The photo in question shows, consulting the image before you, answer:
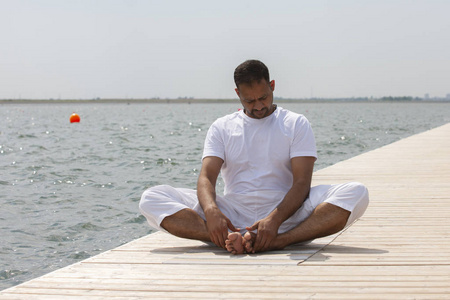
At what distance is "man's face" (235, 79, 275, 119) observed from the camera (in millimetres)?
3975

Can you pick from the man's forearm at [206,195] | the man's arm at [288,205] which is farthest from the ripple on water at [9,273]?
the man's arm at [288,205]

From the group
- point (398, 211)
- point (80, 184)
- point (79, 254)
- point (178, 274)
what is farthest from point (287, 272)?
point (80, 184)

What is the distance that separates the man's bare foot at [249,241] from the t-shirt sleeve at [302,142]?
608 mm

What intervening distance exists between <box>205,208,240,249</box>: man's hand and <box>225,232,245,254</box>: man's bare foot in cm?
7

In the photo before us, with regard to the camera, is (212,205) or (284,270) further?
(212,205)

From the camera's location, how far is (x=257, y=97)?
405 centimetres

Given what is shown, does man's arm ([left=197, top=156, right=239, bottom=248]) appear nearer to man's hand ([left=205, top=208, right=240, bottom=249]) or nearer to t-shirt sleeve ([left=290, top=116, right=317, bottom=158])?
man's hand ([left=205, top=208, right=240, bottom=249])

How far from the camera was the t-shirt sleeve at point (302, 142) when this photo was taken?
410 centimetres

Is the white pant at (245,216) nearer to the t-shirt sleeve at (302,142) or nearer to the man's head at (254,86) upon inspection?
the t-shirt sleeve at (302,142)

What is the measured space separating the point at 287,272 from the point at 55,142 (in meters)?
21.8

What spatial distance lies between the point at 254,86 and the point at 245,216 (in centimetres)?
93

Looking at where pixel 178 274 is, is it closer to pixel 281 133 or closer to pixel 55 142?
pixel 281 133

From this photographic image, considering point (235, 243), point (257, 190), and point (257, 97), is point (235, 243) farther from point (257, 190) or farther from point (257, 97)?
point (257, 97)

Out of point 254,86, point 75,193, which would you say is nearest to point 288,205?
Result: point 254,86
